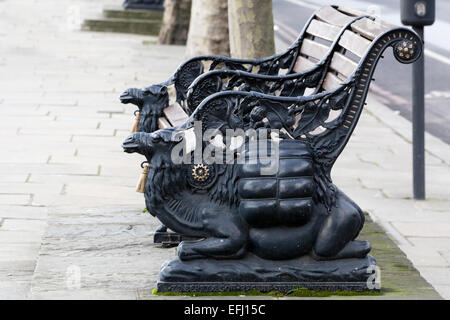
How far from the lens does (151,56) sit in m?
15.5

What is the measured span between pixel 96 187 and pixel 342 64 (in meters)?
2.47

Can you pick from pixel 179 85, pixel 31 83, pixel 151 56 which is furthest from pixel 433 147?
pixel 151 56

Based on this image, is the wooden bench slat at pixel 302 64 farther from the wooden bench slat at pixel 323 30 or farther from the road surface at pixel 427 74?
the road surface at pixel 427 74

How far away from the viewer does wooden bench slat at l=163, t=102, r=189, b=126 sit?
220 inches

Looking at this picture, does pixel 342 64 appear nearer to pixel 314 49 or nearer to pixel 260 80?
pixel 260 80

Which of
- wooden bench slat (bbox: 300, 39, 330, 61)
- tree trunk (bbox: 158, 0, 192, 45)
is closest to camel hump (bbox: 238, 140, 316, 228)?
wooden bench slat (bbox: 300, 39, 330, 61)

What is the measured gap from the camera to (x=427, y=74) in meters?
15.1

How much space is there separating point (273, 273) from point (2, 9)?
71.1 ft

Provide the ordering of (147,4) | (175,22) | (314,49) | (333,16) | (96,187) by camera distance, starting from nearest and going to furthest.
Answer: (314,49)
(333,16)
(96,187)
(175,22)
(147,4)

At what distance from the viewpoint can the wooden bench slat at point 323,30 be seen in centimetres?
579

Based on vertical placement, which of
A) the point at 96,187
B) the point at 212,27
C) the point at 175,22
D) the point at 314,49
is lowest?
the point at 96,187

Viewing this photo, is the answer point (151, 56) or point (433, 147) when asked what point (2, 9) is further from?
point (433, 147)

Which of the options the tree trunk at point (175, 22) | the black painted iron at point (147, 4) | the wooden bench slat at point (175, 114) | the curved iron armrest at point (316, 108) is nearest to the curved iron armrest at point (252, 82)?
the wooden bench slat at point (175, 114)

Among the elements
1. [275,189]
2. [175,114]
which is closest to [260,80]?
[175,114]
